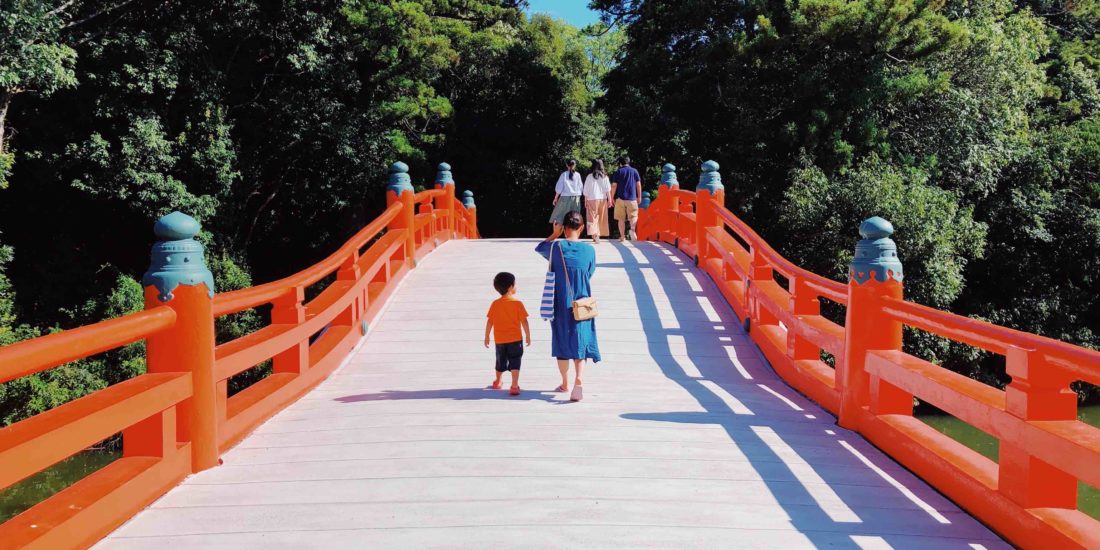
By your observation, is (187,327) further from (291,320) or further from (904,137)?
(904,137)

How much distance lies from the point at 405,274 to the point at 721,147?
15.2 metres

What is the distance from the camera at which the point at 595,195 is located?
14.7 metres

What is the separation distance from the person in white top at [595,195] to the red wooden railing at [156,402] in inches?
304

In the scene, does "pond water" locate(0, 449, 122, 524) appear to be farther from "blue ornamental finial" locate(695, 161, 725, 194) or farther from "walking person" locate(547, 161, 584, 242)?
"blue ornamental finial" locate(695, 161, 725, 194)

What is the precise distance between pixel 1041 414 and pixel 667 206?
12521 millimetres

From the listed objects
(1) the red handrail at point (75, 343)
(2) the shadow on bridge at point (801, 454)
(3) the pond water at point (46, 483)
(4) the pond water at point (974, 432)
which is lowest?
(3) the pond water at point (46, 483)

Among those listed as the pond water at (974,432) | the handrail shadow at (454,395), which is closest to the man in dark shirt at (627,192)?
the pond water at (974,432)

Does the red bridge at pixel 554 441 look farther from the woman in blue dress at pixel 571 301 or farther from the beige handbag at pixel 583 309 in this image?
the beige handbag at pixel 583 309

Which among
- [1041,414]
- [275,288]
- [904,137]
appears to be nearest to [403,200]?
[275,288]

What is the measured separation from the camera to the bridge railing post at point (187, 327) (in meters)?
4.52

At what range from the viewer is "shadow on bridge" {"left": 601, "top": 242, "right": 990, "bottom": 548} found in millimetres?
3939

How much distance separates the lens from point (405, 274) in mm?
11836

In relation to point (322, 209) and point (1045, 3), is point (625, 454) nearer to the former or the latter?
point (322, 209)

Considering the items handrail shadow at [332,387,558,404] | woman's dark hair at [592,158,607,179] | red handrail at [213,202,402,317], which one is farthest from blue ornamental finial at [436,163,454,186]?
handrail shadow at [332,387,558,404]
